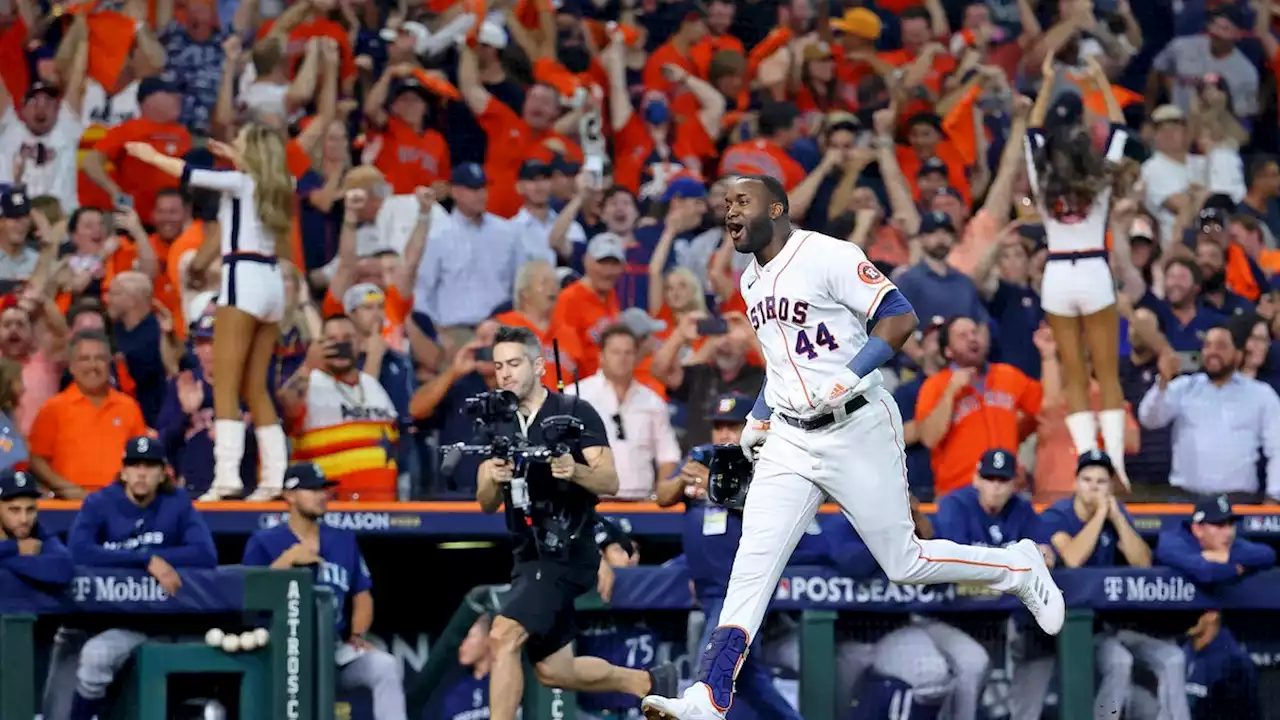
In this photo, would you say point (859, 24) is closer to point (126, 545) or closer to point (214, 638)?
point (126, 545)

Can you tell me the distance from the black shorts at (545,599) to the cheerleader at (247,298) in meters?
2.23

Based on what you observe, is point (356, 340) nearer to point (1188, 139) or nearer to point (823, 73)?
point (823, 73)

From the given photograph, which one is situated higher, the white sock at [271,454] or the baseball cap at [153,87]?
the baseball cap at [153,87]

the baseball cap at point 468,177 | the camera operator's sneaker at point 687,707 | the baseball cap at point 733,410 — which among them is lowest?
the camera operator's sneaker at point 687,707

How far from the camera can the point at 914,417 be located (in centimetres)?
994

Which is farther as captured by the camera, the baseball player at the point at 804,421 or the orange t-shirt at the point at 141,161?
the orange t-shirt at the point at 141,161

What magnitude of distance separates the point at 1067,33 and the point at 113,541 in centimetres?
741

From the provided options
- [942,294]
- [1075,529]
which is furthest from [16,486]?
[942,294]

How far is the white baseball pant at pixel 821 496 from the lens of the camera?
6551mm

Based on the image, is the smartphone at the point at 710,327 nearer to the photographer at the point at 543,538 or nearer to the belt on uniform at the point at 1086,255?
the belt on uniform at the point at 1086,255

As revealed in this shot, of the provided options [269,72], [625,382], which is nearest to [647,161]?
[269,72]

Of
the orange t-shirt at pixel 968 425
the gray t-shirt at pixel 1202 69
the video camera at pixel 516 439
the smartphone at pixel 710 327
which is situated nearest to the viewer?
the video camera at pixel 516 439

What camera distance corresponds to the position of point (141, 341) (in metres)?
10.2

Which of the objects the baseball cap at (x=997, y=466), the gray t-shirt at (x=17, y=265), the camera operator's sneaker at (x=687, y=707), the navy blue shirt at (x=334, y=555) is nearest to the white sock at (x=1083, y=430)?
the baseball cap at (x=997, y=466)
